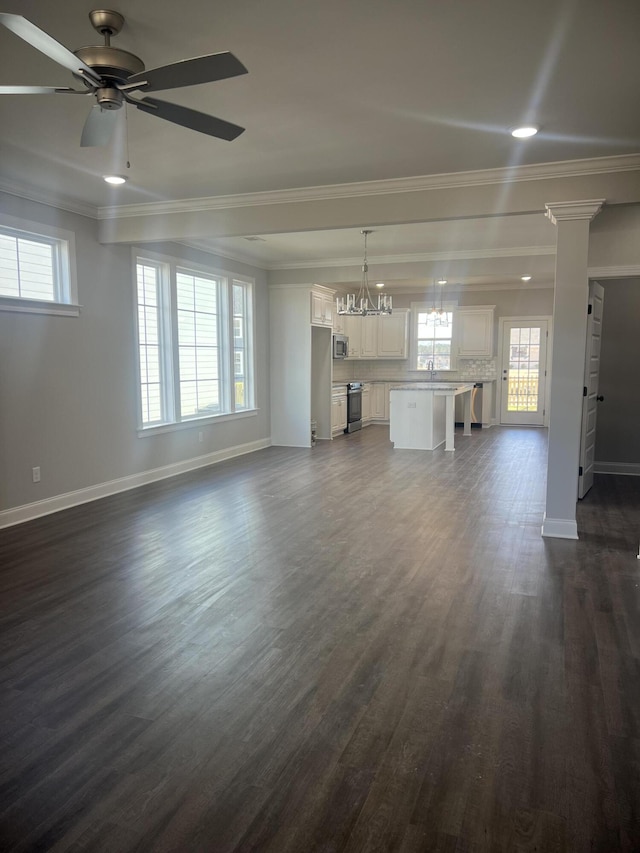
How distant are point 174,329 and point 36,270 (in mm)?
1841

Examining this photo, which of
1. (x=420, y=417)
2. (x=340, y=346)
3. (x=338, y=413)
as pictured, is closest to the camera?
(x=420, y=417)

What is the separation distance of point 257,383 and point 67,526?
4.24 metres

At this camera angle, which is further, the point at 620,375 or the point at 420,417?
the point at 420,417

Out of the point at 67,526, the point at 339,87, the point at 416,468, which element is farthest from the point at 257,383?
the point at 339,87

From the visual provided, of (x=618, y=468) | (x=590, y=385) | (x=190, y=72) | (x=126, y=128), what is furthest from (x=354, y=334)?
(x=190, y=72)

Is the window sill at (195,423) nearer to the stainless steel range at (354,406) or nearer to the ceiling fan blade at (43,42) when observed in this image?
the stainless steel range at (354,406)

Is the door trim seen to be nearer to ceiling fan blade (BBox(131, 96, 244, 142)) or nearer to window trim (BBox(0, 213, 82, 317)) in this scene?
window trim (BBox(0, 213, 82, 317))

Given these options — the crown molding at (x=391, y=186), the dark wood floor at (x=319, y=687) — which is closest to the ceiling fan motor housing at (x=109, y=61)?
the crown molding at (x=391, y=186)

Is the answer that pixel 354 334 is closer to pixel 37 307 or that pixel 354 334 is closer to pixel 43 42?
pixel 37 307

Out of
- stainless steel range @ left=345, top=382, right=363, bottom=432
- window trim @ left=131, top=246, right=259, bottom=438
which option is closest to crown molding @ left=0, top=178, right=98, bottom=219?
window trim @ left=131, top=246, right=259, bottom=438

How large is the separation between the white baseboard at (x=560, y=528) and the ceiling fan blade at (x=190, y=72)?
3788mm

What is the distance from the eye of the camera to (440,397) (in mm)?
8891

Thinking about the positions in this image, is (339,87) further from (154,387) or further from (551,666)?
(154,387)

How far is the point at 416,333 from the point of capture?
38.1 feet
